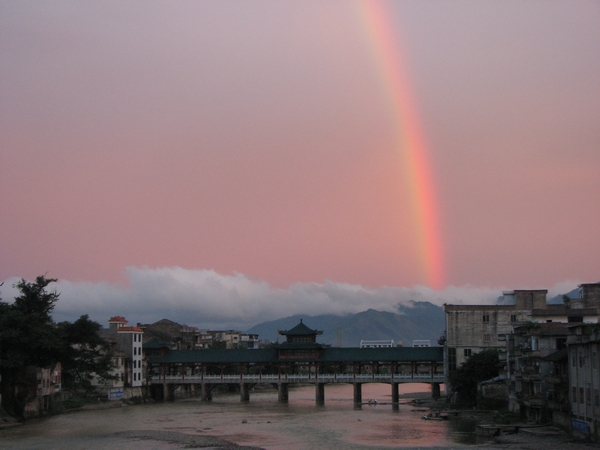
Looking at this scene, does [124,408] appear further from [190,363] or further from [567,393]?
[567,393]

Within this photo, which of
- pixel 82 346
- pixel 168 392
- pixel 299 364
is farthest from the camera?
pixel 168 392

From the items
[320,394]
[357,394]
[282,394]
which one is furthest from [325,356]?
[282,394]

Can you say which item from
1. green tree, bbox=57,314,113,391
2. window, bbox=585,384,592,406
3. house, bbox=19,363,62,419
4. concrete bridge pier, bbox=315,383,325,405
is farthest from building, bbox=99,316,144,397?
window, bbox=585,384,592,406

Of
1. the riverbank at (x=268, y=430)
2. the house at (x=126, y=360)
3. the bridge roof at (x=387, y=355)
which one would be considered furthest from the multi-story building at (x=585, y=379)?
the house at (x=126, y=360)

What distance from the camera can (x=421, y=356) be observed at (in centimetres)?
9325

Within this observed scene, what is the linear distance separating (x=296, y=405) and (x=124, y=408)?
764 inches

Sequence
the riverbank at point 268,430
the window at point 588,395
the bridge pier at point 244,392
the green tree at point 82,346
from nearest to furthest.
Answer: the window at point 588,395 < the riverbank at point 268,430 < the green tree at point 82,346 < the bridge pier at point 244,392

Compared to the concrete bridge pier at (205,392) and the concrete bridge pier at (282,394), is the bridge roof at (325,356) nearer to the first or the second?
the concrete bridge pier at (205,392)

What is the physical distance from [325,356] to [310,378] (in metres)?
4.88

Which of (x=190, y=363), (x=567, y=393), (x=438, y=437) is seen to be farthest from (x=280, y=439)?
(x=190, y=363)

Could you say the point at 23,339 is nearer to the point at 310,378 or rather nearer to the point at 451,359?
the point at 310,378

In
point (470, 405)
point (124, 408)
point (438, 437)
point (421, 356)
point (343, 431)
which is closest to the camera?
point (438, 437)

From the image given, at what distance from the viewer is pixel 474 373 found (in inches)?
3108

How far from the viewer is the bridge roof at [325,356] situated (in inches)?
3674
